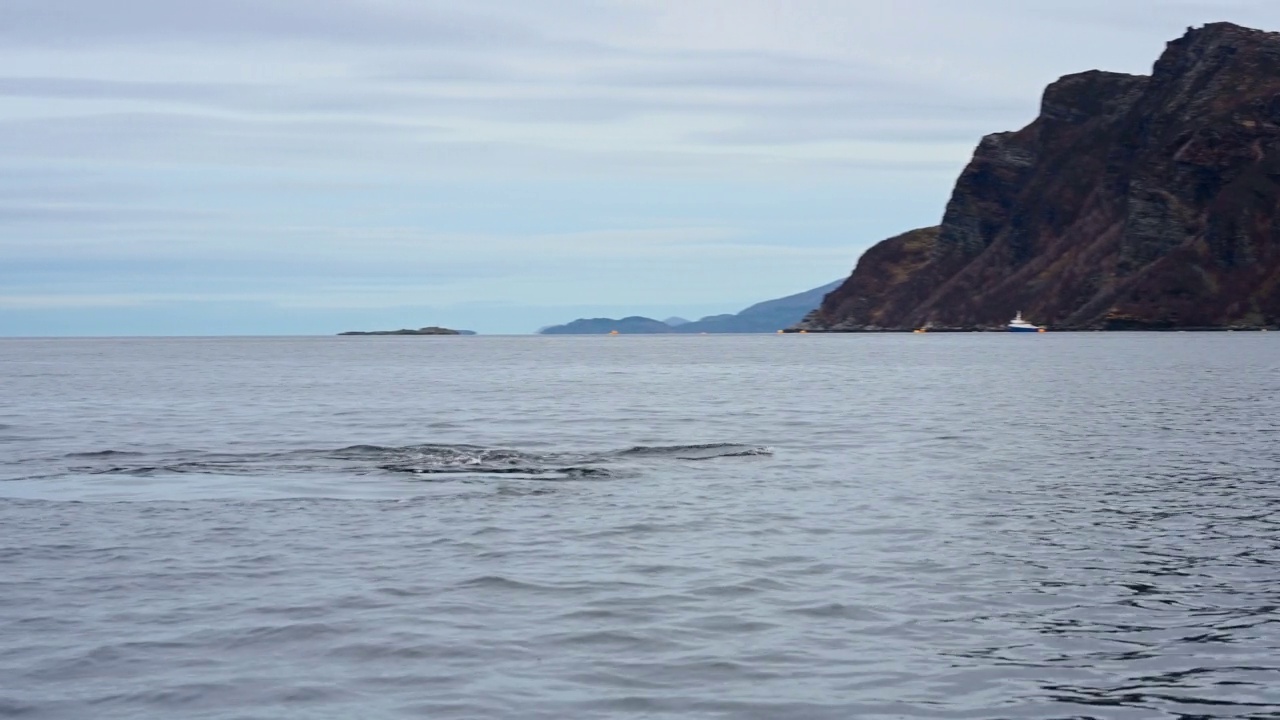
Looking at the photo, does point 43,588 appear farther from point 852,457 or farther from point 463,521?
point 852,457

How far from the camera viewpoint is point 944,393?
87188 millimetres

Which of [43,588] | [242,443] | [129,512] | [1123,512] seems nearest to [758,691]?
[43,588]

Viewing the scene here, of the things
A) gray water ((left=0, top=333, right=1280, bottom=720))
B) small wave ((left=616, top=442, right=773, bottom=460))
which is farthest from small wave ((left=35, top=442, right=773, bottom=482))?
gray water ((left=0, top=333, right=1280, bottom=720))

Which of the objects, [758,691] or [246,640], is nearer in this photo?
[758,691]

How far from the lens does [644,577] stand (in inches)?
907

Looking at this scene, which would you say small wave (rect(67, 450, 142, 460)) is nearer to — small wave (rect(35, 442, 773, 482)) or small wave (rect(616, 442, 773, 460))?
small wave (rect(35, 442, 773, 482))

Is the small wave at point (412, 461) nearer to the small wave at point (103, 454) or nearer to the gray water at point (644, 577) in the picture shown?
the small wave at point (103, 454)

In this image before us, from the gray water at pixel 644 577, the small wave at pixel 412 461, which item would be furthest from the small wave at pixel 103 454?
the gray water at pixel 644 577

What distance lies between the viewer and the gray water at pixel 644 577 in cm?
1666

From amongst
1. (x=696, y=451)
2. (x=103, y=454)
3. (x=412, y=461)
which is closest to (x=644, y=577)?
(x=412, y=461)

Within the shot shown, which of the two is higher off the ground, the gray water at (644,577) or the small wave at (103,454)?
the small wave at (103,454)

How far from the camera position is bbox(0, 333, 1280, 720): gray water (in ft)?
54.6

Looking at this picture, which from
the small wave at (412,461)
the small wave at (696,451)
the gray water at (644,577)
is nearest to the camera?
the gray water at (644,577)

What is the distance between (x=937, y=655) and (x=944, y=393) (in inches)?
2786
